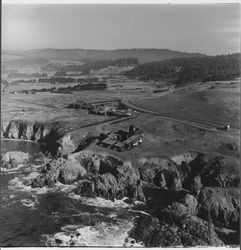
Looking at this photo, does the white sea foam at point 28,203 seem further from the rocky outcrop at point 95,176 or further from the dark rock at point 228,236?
the dark rock at point 228,236

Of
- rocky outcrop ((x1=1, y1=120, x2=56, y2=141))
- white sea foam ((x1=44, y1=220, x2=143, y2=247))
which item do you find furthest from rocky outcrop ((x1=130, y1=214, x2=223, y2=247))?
rocky outcrop ((x1=1, y1=120, x2=56, y2=141))

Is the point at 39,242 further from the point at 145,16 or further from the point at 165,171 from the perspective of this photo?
the point at 145,16

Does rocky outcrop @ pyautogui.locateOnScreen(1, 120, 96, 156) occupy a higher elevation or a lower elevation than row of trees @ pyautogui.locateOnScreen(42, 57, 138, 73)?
lower

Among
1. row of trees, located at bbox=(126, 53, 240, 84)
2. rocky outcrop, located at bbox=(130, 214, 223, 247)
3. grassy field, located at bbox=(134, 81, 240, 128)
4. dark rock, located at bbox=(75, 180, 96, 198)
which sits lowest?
rocky outcrop, located at bbox=(130, 214, 223, 247)

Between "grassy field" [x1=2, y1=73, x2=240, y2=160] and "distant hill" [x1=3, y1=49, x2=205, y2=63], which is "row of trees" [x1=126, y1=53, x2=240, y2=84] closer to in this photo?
"grassy field" [x1=2, y1=73, x2=240, y2=160]

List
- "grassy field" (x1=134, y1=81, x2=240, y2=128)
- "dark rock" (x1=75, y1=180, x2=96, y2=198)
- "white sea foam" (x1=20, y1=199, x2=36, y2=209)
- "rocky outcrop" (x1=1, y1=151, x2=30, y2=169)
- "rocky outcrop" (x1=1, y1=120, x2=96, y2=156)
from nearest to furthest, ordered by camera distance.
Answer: "white sea foam" (x1=20, y1=199, x2=36, y2=209)
"dark rock" (x1=75, y1=180, x2=96, y2=198)
"grassy field" (x1=134, y1=81, x2=240, y2=128)
"rocky outcrop" (x1=1, y1=151, x2=30, y2=169)
"rocky outcrop" (x1=1, y1=120, x2=96, y2=156)

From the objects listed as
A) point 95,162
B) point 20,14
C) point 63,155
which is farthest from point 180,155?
point 20,14

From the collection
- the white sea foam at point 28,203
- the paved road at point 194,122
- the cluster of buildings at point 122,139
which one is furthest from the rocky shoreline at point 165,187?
the paved road at point 194,122
